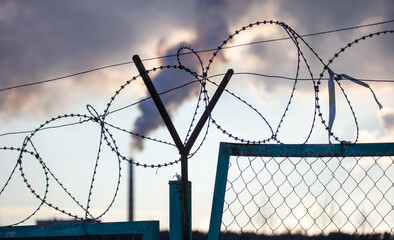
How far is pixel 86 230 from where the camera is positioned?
4.26 m

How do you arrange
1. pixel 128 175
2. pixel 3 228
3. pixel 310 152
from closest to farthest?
pixel 310 152 → pixel 3 228 → pixel 128 175

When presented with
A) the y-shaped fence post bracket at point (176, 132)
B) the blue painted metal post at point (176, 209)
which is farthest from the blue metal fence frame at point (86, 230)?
the y-shaped fence post bracket at point (176, 132)

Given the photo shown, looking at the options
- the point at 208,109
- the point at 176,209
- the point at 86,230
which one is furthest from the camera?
the point at 208,109

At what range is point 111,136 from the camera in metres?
4.47

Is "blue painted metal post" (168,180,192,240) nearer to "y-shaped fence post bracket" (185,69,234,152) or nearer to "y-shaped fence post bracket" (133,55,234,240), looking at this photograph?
"y-shaped fence post bracket" (133,55,234,240)

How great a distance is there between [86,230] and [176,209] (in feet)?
2.68

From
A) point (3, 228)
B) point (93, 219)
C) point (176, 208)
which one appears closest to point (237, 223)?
point (176, 208)

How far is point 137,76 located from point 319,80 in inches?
62.4

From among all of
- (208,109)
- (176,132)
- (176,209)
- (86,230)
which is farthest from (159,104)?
(86,230)

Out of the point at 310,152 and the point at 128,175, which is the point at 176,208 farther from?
the point at 128,175

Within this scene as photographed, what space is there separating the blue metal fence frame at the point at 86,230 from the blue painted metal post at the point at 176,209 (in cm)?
13

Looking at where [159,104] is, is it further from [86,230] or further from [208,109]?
[86,230]

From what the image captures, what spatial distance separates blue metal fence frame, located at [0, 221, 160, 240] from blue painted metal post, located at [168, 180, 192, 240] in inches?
5.1

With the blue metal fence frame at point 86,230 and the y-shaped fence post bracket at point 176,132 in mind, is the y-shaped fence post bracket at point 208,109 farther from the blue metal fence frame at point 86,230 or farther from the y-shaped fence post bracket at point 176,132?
the blue metal fence frame at point 86,230
